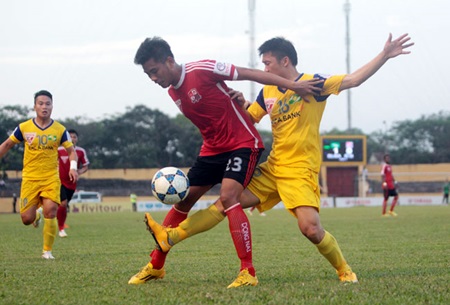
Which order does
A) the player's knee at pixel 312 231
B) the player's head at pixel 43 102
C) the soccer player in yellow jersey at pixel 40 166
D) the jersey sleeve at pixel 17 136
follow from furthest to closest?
the soccer player in yellow jersey at pixel 40 166 → the jersey sleeve at pixel 17 136 → the player's head at pixel 43 102 → the player's knee at pixel 312 231

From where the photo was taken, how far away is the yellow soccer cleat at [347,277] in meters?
6.49

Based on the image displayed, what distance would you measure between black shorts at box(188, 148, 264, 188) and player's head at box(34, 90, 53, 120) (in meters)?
3.77

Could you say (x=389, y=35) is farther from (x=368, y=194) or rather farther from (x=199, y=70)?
(x=368, y=194)

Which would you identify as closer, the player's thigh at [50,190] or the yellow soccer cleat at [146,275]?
the yellow soccer cleat at [146,275]

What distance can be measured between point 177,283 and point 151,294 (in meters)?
0.82

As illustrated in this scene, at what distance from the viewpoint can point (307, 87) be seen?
6.58 meters

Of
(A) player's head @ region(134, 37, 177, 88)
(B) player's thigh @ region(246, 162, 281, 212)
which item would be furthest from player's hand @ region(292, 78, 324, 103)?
(A) player's head @ region(134, 37, 177, 88)

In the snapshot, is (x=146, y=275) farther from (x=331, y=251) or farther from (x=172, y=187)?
(x=331, y=251)

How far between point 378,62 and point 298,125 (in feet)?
2.95

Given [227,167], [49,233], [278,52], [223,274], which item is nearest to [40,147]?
[49,233]

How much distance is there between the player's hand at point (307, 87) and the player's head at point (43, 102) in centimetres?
454

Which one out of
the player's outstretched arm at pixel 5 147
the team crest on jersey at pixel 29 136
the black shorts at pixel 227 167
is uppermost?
the team crest on jersey at pixel 29 136

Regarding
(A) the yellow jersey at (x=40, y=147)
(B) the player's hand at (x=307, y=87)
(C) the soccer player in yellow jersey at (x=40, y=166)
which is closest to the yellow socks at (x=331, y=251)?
(B) the player's hand at (x=307, y=87)

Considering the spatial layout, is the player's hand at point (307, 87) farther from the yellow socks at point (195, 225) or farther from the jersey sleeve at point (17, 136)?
the jersey sleeve at point (17, 136)
